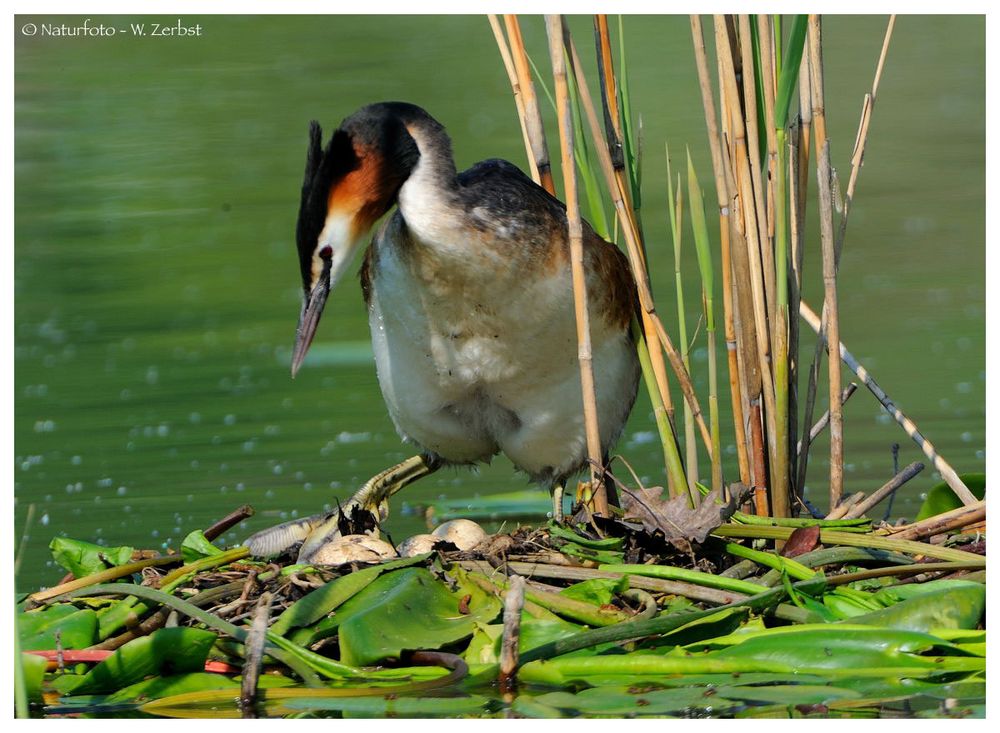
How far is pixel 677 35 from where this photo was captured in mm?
14641

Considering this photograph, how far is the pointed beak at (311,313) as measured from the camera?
5.07m

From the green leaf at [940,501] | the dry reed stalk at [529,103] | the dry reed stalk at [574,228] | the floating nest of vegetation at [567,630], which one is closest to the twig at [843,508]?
the floating nest of vegetation at [567,630]

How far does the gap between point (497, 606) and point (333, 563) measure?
69cm

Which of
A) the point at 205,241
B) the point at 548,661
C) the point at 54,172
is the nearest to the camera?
the point at 548,661

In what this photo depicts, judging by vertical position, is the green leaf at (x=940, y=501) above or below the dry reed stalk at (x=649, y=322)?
below

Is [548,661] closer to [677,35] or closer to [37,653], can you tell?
[37,653]

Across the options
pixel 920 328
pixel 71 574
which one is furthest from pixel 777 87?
pixel 920 328

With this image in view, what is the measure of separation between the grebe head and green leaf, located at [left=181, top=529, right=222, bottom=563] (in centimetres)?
74

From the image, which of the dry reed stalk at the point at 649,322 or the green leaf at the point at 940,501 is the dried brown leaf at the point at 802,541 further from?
the green leaf at the point at 940,501

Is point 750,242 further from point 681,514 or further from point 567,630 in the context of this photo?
point 567,630

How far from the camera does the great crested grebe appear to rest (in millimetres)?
5160

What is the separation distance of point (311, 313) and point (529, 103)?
1.11 meters

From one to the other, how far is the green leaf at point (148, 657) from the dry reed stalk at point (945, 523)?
2146mm

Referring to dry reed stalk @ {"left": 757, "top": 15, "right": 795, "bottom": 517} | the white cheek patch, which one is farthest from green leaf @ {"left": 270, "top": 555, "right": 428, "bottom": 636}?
dry reed stalk @ {"left": 757, "top": 15, "right": 795, "bottom": 517}
